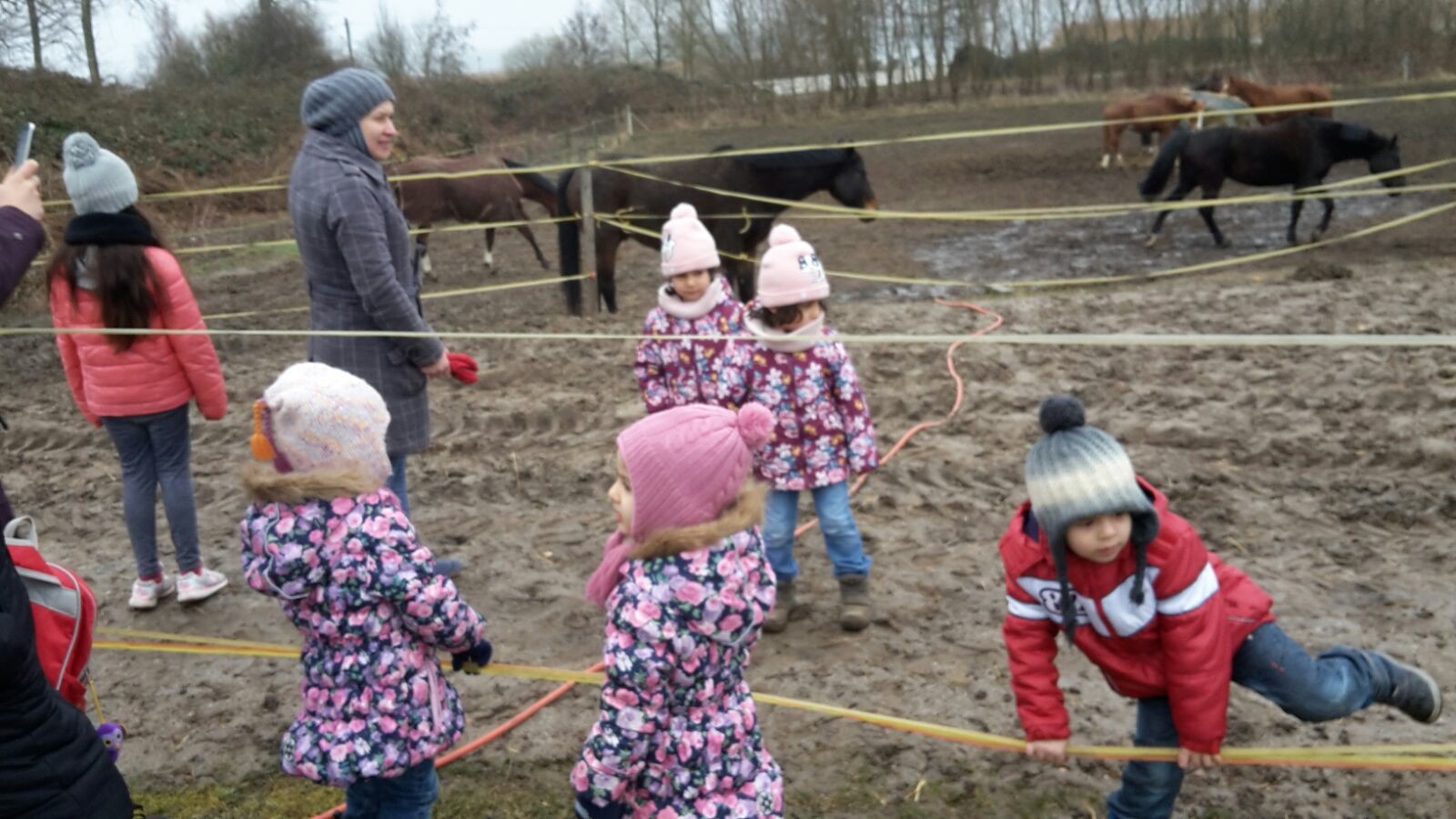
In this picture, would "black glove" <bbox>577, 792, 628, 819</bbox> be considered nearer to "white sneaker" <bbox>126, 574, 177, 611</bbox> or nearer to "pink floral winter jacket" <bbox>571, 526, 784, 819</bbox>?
"pink floral winter jacket" <bbox>571, 526, 784, 819</bbox>

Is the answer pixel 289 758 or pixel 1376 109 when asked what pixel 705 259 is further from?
pixel 1376 109

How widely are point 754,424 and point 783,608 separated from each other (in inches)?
68.9

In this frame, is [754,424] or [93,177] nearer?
[754,424]

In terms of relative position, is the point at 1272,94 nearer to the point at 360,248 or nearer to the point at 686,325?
the point at 686,325

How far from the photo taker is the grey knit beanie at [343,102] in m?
3.04

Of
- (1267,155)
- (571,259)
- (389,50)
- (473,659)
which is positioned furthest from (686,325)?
(389,50)

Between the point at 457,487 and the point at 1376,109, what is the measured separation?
54.3 feet

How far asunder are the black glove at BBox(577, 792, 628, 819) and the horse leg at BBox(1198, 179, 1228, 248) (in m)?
9.18

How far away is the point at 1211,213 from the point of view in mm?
9977

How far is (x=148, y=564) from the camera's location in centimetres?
367

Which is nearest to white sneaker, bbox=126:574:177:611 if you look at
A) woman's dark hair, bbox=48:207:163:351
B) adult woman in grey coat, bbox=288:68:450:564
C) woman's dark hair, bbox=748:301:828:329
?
woman's dark hair, bbox=48:207:163:351

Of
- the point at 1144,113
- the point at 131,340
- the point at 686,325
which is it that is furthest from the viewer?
the point at 1144,113

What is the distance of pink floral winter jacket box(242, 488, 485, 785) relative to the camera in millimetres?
1956

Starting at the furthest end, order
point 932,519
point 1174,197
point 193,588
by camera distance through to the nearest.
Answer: point 1174,197 → point 932,519 → point 193,588
